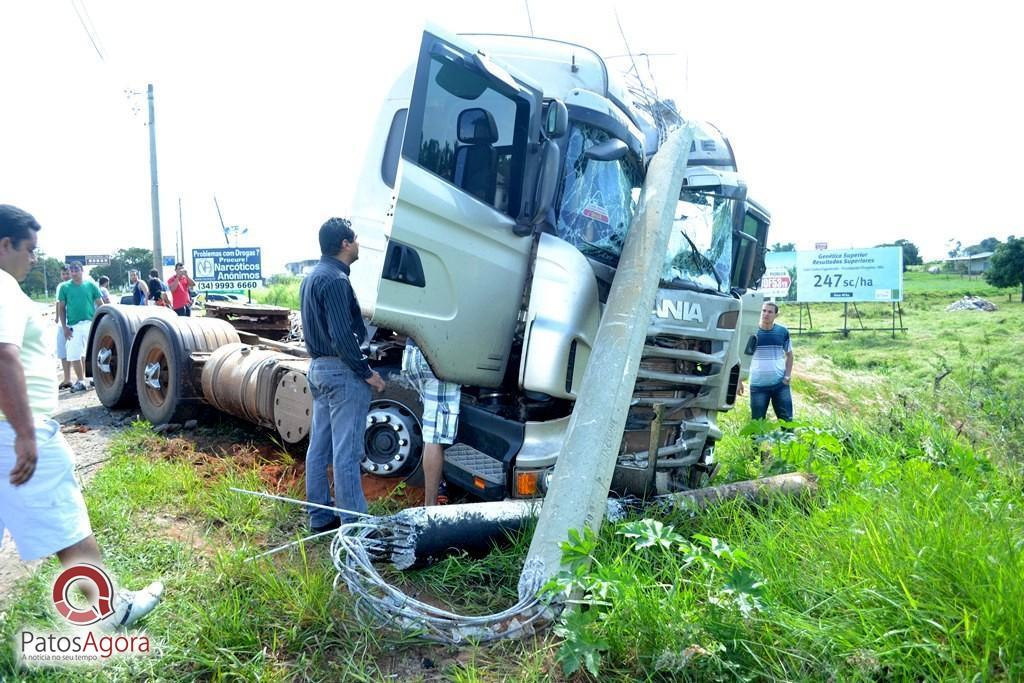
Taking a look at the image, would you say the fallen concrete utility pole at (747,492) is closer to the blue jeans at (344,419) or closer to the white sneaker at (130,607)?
the blue jeans at (344,419)

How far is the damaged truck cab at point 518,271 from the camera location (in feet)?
13.0

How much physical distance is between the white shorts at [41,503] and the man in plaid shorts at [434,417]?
1902mm

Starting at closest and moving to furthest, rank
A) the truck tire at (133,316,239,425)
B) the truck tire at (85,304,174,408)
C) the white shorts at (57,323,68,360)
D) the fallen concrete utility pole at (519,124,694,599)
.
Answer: the fallen concrete utility pole at (519,124,694,599)
the truck tire at (133,316,239,425)
the truck tire at (85,304,174,408)
the white shorts at (57,323,68,360)

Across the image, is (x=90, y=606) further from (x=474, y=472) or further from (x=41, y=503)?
(x=474, y=472)

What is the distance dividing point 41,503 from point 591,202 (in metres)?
3.39

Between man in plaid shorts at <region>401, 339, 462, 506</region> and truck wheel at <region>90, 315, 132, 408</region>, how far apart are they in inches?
155

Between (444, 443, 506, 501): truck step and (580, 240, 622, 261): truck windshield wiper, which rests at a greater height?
(580, 240, 622, 261): truck windshield wiper

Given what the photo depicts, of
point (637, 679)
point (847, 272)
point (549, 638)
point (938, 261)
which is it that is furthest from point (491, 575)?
point (938, 261)

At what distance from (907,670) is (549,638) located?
130 cm

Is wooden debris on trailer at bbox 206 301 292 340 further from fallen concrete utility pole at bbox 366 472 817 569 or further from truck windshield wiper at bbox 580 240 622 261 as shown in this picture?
fallen concrete utility pole at bbox 366 472 817 569

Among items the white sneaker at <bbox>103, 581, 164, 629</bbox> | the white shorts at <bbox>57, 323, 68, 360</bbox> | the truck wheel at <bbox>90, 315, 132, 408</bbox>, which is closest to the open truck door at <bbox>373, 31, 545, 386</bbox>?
the white sneaker at <bbox>103, 581, 164, 629</bbox>

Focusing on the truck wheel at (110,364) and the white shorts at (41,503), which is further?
the truck wheel at (110,364)

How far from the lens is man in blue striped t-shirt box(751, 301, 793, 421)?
7.13 m

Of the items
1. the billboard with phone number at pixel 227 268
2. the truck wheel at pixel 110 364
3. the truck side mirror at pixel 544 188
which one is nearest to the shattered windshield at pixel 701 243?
the truck side mirror at pixel 544 188
